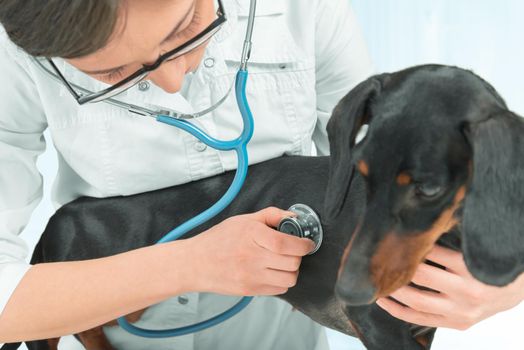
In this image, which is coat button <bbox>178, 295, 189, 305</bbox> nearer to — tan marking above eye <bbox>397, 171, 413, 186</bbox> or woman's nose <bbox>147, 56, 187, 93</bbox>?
woman's nose <bbox>147, 56, 187, 93</bbox>

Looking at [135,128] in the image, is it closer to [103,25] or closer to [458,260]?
[103,25]

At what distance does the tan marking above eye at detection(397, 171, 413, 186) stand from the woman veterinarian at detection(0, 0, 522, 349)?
0.57 ft

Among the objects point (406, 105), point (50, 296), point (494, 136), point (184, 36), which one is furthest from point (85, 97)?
point (494, 136)

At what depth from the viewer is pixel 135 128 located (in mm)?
1265

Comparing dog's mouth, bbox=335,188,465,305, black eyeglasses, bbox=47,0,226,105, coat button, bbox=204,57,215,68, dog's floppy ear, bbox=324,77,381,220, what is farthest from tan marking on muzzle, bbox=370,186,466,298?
coat button, bbox=204,57,215,68

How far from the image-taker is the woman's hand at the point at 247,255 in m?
1.05

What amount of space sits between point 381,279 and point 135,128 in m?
0.56

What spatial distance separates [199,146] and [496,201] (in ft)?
1.93

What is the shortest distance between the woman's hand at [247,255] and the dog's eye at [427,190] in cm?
23

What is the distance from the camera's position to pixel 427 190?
3.00 ft

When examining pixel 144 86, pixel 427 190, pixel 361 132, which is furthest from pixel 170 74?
pixel 427 190

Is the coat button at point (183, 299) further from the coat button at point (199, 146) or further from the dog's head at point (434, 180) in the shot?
the dog's head at point (434, 180)

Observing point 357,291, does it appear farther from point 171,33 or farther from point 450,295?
point 171,33

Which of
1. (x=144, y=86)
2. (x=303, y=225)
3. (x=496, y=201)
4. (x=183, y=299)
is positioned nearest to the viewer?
(x=496, y=201)
